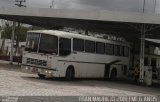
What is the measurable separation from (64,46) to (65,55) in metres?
0.52

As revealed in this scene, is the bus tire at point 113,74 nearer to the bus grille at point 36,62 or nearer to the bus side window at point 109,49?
the bus side window at point 109,49

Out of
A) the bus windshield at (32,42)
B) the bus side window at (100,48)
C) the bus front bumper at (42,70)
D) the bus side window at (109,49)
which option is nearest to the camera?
the bus front bumper at (42,70)

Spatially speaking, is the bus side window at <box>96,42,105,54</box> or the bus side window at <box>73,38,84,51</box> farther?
the bus side window at <box>96,42,105,54</box>

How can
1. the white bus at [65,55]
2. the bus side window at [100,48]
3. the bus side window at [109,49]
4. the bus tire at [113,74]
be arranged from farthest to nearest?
the bus tire at [113,74] → the bus side window at [109,49] → the bus side window at [100,48] → the white bus at [65,55]

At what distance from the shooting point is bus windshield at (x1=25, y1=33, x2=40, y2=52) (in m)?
25.4

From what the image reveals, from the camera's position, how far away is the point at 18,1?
235 ft

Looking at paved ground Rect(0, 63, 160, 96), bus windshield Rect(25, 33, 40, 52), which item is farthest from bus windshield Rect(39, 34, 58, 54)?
paved ground Rect(0, 63, 160, 96)

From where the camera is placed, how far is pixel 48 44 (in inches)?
992

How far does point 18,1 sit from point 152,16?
47.2m

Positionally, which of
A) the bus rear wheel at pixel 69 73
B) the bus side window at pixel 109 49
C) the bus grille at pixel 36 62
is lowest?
the bus rear wheel at pixel 69 73

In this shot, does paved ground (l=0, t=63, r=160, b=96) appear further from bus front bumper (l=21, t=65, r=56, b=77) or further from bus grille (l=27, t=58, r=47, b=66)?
bus grille (l=27, t=58, r=47, b=66)

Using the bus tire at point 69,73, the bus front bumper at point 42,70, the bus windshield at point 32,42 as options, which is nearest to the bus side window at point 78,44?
the bus tire at point 69,73

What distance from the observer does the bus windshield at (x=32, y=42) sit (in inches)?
1000

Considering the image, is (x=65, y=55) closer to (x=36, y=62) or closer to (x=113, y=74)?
(x=36, y=62)
